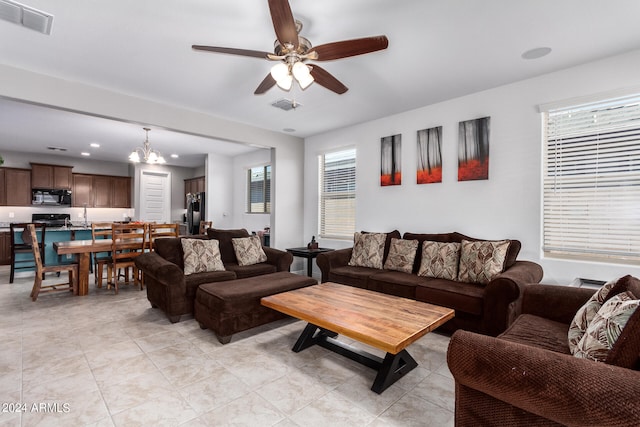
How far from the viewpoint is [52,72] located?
3.25 metres

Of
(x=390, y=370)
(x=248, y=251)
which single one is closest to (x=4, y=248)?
(x=248, y=251)

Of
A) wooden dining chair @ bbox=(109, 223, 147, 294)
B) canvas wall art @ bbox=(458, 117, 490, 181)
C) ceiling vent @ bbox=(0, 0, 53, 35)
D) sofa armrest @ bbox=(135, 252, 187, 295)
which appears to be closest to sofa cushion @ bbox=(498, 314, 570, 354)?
canvas wall art @ bbox=(458, 117, 490, 181)

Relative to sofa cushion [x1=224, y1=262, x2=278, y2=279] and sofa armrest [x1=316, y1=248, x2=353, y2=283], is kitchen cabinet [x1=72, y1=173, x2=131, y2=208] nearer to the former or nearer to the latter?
sofa cushion [x1=224, y1=262, x2=278, y2=279]

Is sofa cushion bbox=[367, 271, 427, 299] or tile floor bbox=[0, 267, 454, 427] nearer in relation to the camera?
tile floor bbox=[0, 267, 454, 427]

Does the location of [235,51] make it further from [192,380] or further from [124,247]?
[124,247]

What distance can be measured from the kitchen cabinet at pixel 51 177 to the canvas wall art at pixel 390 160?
7891 millimetres

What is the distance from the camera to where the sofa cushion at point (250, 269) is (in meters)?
3.96

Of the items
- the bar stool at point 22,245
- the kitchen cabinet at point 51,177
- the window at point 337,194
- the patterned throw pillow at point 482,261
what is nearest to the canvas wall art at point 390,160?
the window at point 337,194

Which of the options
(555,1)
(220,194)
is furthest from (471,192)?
(220,194)

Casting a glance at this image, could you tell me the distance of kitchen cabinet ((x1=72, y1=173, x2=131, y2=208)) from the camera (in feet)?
26.3

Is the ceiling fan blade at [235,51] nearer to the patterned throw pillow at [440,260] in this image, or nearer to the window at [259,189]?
the patterned throw pillow at [440,260]

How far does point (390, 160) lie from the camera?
4.65 m

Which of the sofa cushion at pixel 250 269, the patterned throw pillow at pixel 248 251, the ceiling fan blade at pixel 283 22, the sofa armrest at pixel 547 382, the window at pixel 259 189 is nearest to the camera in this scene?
the sofa armrest at pixel 547 382

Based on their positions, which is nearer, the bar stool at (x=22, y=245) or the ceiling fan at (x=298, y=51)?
the ceiling fan at (x=298, y=51)
